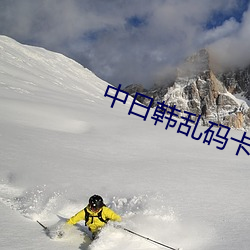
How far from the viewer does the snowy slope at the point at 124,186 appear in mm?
5004

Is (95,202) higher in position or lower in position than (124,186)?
higher

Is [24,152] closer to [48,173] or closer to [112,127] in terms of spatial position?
[48,173]

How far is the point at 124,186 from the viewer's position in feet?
24.0

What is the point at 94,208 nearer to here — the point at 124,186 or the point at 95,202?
the point at 95,202

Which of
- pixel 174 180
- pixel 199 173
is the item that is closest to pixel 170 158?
pixel 199 173

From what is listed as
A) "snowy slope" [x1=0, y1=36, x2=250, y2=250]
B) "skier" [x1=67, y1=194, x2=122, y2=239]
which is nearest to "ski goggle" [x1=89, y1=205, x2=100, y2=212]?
"skier" [x1=67, y1=194, x2=122, y2=239]

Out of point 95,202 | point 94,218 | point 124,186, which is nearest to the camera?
point 95,202

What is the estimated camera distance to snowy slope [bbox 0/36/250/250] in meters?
5.00

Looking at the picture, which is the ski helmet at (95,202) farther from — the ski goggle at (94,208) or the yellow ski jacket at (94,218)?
the yellow ski jacket at (94,218)

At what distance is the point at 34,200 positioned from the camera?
636 centimetres

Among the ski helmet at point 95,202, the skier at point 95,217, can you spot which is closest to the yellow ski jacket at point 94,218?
the skier at point 95,217

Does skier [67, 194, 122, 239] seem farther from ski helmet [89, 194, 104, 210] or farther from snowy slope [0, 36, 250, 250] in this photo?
snowy slope [0, 36, 250, 250]

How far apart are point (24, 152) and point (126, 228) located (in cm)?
522

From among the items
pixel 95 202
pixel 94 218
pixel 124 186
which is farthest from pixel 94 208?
pixel 124 186
